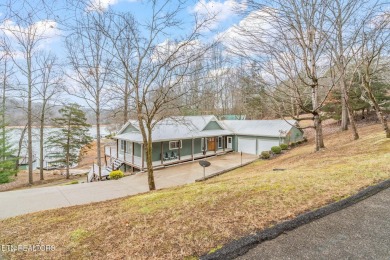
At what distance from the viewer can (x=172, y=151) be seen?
744 inches

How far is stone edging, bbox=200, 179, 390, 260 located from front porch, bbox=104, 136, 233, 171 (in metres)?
13.9

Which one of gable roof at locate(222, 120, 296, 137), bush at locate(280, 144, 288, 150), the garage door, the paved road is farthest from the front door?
the paved road

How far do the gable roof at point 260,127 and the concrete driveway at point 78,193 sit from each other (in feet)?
26.8

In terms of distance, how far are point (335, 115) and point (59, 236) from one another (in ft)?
89.9

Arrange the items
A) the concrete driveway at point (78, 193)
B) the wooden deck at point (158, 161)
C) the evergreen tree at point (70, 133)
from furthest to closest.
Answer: the evergreen tree at point (70, 133)
the wooden deck at point (158, 161)
the concrete driveway at point (78, 193)

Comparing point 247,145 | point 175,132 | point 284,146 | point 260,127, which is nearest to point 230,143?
point 247,145

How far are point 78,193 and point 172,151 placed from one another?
9.40m

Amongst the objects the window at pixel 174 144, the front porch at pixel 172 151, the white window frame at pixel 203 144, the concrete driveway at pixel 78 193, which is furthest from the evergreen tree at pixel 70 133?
the white window frame at pixel 203 144

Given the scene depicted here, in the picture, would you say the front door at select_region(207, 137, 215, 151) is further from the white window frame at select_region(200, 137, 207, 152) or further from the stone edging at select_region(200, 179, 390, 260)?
the stone edging at select_region(200, 179, 390, 260)

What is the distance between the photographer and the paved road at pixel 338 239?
2.56 metres

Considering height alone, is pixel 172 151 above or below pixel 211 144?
below

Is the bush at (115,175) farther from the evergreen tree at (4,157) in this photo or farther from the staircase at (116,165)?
the evergreen tree at (4,157)

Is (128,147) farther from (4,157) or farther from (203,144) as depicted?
(4,157)

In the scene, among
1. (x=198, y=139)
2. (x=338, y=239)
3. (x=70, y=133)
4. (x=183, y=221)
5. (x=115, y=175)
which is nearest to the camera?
(x=338, y=239)
